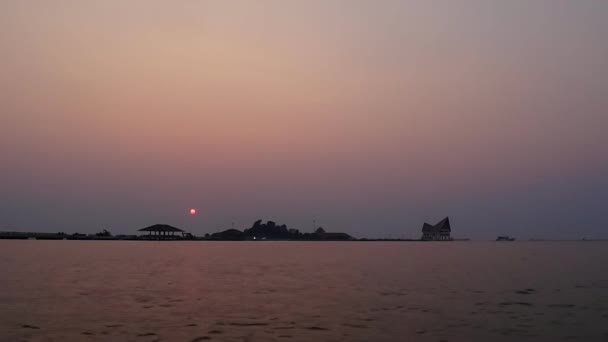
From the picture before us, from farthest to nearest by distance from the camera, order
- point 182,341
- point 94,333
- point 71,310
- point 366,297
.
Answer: point 366,297 → point 71,310 → point 94,333 → point 182,341

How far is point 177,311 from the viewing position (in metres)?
30.5

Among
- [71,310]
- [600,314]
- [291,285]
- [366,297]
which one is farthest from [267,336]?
[291,285]

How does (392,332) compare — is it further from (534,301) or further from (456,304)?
(534,301)

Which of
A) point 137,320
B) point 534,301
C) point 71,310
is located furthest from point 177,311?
point 534,301

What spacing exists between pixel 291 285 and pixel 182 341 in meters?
24.0

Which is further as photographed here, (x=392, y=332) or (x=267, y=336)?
(x=392, y=332)

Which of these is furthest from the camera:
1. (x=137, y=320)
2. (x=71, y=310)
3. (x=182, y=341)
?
(x=71, y=310)

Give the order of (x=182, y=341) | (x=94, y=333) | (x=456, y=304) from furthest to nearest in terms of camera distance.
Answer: (x=456, y=304) < (x=94, y=333) < (x=182, y=341)

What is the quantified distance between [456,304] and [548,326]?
25.5 feet

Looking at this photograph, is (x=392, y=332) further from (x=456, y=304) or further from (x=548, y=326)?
(x=456, y=304)

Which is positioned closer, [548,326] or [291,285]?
[548,326]

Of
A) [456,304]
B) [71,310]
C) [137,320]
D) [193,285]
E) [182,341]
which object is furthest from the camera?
[193,285]

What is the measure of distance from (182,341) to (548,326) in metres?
17.3

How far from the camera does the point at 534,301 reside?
3681 centimetres
